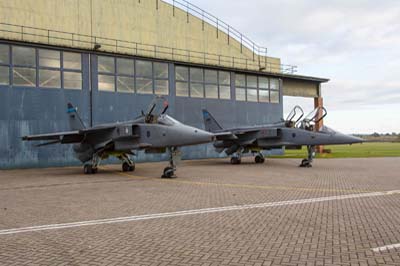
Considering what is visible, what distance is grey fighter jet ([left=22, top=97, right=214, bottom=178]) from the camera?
16922 mm

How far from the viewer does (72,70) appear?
26.5 meters

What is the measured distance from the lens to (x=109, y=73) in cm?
2811

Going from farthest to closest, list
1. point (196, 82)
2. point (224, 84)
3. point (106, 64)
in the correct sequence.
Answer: point (224, 84), point (196, 82), point (106, 64)

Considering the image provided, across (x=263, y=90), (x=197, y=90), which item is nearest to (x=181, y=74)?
(x=197, y=90)

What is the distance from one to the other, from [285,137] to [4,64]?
19015mm

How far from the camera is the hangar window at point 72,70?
26.2 m

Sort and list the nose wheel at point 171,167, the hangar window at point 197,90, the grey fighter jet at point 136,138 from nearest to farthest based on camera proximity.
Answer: the grey fighter jet at point 136,138
the nose wheel at point 171,167
the hangar window at point 197,90

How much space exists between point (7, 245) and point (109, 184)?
897cm

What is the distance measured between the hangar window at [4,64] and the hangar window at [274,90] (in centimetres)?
2449

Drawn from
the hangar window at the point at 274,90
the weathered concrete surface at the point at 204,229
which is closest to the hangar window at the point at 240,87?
the hangar window at the point at 274,90

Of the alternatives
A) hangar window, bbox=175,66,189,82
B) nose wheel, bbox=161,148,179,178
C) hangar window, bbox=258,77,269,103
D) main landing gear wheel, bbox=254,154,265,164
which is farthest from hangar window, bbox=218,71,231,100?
nose wheel, bbox=161,148,179,178

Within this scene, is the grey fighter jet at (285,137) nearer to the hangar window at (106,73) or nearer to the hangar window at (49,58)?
the hangar window at (106,73)

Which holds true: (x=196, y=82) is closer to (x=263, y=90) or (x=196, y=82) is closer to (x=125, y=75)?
(x=125, y=75)

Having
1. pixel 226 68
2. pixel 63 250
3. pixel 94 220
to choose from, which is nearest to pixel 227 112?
pixel 226 68
